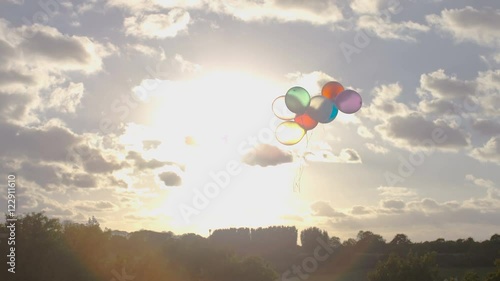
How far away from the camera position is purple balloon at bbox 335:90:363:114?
26.9 m

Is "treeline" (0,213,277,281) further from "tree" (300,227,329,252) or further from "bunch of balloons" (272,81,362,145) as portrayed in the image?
"tree" (300,227,329,252)

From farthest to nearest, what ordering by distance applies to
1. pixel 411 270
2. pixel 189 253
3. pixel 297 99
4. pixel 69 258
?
1. pixel 189 253
2. pixel 411 270
3. pixel 69 258
4. pixel 297 99

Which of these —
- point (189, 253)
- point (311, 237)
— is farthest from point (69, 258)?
point (311, 237)

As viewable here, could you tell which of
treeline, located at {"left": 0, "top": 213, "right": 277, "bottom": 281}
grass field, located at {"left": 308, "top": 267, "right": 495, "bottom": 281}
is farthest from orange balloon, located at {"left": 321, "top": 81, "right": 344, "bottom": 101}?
grass field, located at {"left": 308, "top": 267, "right": 495, "bottom": 281}

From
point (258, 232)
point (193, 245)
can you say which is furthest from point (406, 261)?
point (258, 232)

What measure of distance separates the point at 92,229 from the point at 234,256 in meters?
24.0

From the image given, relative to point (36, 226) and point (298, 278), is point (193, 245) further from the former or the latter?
point (36, 226)

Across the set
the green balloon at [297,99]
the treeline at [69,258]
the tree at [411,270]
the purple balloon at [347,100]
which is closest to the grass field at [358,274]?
the treeline at [69,258]

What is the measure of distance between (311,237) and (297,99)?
138m

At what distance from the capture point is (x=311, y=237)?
6265 inches

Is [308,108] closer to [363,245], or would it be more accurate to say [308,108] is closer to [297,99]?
[297,99]

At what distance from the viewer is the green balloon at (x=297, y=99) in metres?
25.7

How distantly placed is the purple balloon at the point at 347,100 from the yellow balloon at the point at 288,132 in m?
2.29

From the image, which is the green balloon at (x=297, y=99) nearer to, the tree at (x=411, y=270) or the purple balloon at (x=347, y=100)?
the purple balloon at (x=347, y=100)
